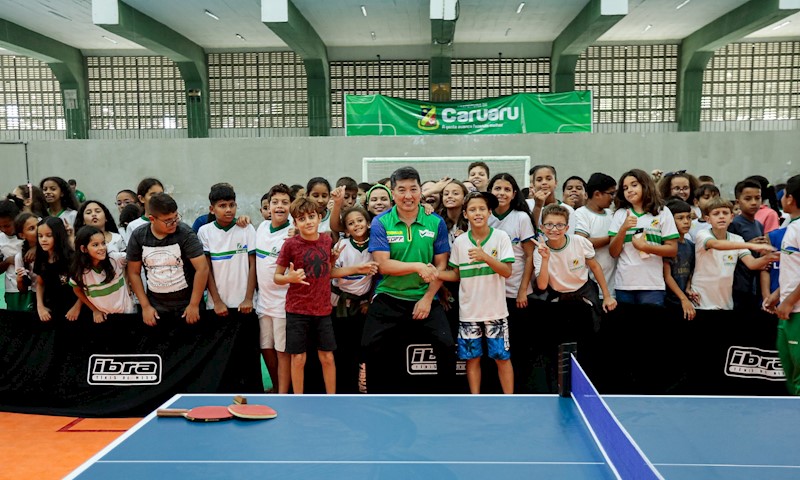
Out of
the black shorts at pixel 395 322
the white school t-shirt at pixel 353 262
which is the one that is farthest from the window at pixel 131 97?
the black shorts at pixel 395 322

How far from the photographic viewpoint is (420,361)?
5.01 meters

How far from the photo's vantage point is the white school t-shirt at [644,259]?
15.9 ft

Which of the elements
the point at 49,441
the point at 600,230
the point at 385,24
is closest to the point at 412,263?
the point at 600,230

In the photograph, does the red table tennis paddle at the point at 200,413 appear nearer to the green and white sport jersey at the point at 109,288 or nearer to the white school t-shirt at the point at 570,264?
the green and white sport jersey at the point at 109,288

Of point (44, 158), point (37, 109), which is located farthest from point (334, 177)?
point (37, 109)

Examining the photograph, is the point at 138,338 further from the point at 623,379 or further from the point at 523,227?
the point at 623,379

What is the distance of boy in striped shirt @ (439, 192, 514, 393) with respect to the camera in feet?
14.8

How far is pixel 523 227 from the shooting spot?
4.93m

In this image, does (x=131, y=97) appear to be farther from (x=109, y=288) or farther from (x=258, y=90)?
(x=109, y=288)

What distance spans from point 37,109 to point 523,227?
68.0 ft

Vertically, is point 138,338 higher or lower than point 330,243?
lower

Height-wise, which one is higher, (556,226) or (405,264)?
(556,226)

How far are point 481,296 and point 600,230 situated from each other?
1.41m

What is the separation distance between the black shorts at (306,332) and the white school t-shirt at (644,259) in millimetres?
2506
